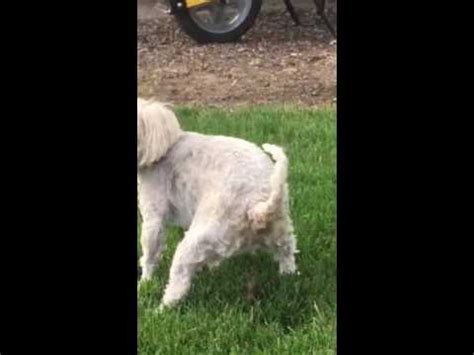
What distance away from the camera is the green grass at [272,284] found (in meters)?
3.59

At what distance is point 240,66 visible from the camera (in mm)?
3639

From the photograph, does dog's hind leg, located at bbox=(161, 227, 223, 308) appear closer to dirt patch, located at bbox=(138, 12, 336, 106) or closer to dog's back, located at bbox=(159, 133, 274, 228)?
dog's back, located at bbox=(159, 133, 274, 228)

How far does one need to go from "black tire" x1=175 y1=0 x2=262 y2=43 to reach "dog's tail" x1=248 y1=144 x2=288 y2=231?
1.18 feet

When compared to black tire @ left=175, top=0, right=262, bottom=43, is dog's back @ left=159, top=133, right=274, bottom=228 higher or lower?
lower

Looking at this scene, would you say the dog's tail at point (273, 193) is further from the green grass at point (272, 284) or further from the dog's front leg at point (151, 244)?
the dog's front leg at point (151, 244)

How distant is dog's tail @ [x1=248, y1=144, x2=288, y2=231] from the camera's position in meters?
3.65

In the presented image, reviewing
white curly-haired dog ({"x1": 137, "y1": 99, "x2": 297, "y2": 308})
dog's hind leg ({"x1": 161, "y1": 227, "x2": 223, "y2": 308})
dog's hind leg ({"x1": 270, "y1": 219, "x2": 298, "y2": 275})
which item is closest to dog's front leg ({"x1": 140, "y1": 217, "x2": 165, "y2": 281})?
white curly-haired dog ({"x1": 137, "y1": 99, "x2": 297, "y2": 308})

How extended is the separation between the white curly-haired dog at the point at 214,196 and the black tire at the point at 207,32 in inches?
10.0
